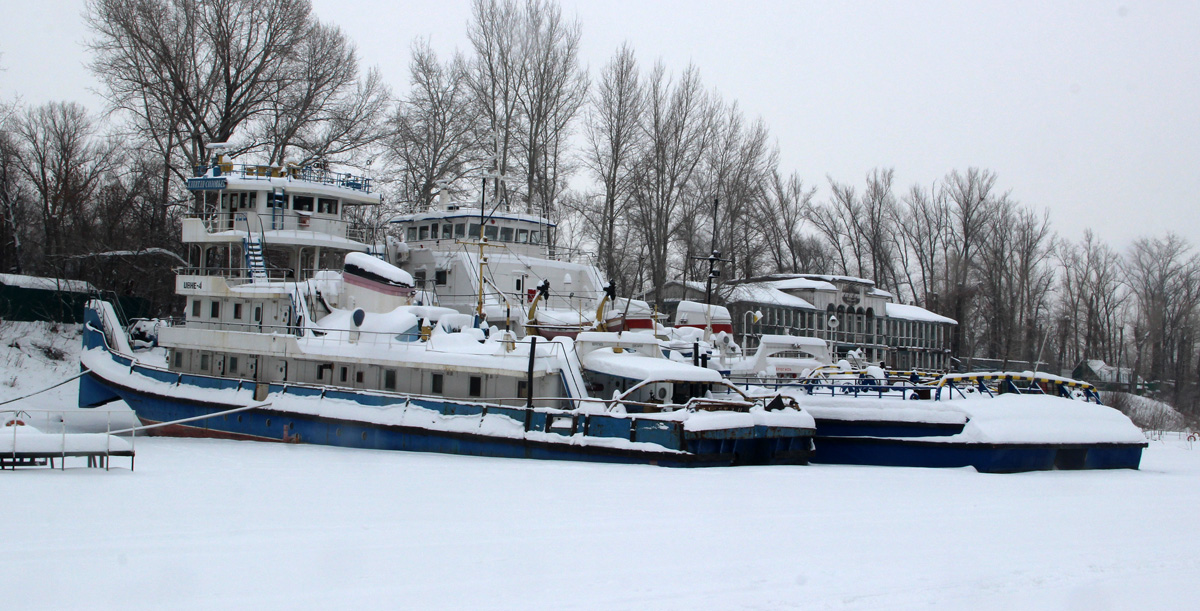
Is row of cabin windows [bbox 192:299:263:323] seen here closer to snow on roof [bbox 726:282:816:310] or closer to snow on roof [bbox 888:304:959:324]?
snow on roof [bbox 726:282:816:310]

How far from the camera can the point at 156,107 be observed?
3478 cm

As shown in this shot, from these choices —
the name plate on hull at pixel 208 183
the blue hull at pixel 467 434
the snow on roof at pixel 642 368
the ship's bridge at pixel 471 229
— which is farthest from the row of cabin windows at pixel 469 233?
the blue hull at pixel 467 434

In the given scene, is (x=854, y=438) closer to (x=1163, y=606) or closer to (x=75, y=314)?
(x=1163, y=606)

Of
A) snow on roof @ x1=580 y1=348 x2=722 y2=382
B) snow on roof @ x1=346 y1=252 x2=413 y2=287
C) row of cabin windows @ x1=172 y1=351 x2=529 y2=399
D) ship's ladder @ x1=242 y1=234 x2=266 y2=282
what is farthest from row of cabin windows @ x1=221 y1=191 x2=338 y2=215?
snow on roof @ x1=580 y1=348 x2=722 y2=382

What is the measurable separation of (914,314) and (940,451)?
38847mm

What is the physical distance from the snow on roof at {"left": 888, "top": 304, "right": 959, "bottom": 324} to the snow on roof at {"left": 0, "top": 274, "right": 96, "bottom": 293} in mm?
41554

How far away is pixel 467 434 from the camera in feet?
62.2

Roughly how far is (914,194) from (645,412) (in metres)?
49.3

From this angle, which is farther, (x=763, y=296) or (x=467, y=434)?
(x=763, y=296)

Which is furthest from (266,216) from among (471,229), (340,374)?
(471,229)

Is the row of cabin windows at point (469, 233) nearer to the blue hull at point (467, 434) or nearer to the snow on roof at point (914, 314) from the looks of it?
the blue hull at point (467, 434)

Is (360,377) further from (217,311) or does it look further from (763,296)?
(763,296)

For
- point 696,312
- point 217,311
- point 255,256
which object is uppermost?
point 255,256

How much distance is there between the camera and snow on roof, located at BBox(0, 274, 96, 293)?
31.0 metres
